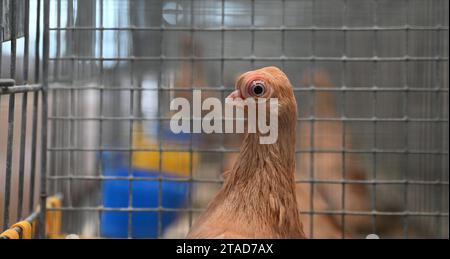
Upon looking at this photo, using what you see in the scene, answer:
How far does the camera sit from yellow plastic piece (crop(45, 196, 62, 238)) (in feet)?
6.20

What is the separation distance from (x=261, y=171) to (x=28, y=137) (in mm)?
747

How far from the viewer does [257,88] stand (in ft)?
4.33

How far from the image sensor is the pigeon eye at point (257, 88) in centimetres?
132

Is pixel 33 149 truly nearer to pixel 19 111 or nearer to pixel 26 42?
pixel 19 111

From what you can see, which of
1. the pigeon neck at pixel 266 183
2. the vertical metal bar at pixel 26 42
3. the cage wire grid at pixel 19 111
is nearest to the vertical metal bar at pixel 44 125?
the cage wire grid at pixel 19 111

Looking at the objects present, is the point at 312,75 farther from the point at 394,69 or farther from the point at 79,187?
the point at 79,187

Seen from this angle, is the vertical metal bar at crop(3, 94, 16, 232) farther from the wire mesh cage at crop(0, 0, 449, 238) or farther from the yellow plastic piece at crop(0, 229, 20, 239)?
the wire mesh cage at crop(0, 0, 449, 238)

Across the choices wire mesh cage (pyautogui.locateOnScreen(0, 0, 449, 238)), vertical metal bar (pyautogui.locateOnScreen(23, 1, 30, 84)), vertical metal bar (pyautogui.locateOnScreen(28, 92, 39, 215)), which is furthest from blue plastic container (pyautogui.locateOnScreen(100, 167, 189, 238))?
vertical metal bar (pyautogui.locateOnScreen(23, 1, 30, 84))

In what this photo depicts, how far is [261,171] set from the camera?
1.35 meters

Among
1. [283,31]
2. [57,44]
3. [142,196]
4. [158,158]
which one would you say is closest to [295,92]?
[283,31]

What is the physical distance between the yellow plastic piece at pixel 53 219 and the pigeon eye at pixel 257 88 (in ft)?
2.86

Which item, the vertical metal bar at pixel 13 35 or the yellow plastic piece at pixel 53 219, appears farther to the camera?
the yellow plastic piece at pixel 53 219

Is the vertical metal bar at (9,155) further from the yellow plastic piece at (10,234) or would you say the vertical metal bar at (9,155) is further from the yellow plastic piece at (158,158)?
the yellow plastic piece at (158,158)
